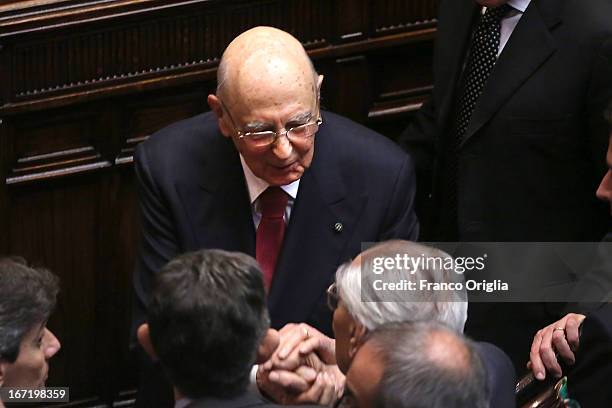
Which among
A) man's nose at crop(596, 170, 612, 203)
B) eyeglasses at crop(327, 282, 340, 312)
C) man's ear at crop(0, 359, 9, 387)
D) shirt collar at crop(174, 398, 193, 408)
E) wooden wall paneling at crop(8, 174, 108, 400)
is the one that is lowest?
wooden wall paneling at crop(8, 174, 108, 400)

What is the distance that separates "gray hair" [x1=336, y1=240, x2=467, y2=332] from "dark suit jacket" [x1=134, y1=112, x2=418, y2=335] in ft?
1.57

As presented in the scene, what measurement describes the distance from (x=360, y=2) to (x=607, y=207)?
87cm

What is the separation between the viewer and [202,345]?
2.46m

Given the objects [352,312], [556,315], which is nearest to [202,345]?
[352,312]

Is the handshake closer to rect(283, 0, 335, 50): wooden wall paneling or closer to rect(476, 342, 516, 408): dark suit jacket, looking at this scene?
rect(476, 342, 516, 408): dark suit jacket

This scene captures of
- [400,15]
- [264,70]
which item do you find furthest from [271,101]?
[400,15]

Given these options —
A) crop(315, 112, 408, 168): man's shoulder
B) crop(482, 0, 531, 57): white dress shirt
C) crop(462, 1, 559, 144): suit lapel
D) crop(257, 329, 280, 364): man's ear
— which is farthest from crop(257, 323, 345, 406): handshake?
crop(482, 0, 531, 57): white dress shirt

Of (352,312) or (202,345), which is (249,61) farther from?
(202,345)

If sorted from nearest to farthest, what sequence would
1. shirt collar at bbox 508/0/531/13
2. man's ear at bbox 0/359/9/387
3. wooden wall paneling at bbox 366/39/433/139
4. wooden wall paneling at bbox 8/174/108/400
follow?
man's ear at bbox 0/359/9/387, shirt collar at bbox 508/0/531/13, wooden wall paneling at bbox 8/174/108/400, wooden wall paneling at bbox 366/39/433/139

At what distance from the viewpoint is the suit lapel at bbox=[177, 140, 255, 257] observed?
10.8 ft

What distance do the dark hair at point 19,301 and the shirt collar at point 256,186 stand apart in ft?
1.69

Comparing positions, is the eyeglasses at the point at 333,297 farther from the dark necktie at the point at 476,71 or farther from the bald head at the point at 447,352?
the dark necktie at the point at 476,71

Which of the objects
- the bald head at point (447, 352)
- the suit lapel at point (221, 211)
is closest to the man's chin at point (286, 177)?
the suit lapel at point (221, 211)

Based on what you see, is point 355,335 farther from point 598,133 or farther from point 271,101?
point 598,133
